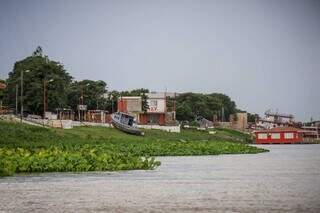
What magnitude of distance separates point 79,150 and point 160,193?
26163mm

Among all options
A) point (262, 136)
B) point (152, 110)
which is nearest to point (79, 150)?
point (152, 110)

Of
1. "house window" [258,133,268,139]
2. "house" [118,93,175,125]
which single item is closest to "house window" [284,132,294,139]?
"house window" [258,133,268,139]

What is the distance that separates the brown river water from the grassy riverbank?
2.76m

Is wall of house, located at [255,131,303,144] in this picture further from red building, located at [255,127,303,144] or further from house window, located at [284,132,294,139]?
house window, located at [284,132,294,139]

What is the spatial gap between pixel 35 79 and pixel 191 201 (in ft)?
293

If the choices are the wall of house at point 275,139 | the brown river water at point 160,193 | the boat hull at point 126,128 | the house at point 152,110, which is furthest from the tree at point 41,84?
→ the brown river water at point 160,193

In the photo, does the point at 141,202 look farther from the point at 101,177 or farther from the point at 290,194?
the point at 101,177

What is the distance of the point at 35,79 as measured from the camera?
107125 millimetres

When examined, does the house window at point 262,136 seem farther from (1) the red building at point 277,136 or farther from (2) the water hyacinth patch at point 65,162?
(2) the water hyacinth patch at point 65,162

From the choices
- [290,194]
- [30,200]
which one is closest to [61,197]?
[30,200]

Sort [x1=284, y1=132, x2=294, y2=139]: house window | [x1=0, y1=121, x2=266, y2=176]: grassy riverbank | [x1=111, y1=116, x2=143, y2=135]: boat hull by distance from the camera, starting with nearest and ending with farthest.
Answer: [x1=0, y1=121, x2=266, y2=176]: grassy riverbank → [x1=111, y1=116, x2=143, y2=135]: boat hull → [x1=284, y1=132, x2=294, y2=139]: house window

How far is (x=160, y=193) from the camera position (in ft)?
78.1

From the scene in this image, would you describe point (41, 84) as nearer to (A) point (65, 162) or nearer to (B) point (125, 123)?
(B) point (125, 123)

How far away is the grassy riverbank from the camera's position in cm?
3672
